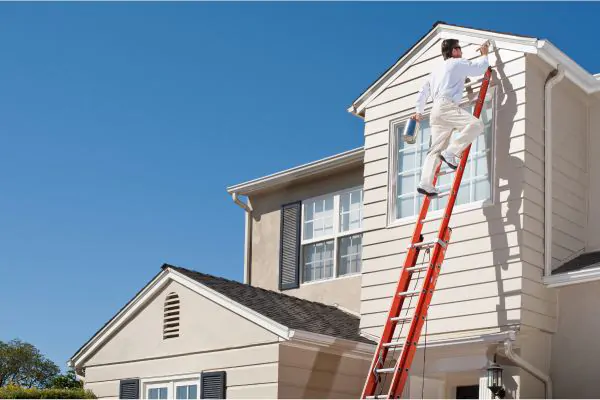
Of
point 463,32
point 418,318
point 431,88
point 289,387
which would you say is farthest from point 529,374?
→ point 463,32

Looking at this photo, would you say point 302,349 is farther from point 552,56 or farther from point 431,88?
point 552,56

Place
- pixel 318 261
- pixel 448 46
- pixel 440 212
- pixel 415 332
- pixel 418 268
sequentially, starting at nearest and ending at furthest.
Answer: pixel 415 332 → pixel 418 268 → pixel 448 46 → pixel 440 212 → pixel 318 261

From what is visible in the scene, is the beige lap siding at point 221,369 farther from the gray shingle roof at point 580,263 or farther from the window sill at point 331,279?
the gray shingle roof at point 580,263

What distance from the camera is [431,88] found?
36.8ft

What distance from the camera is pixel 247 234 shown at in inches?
647

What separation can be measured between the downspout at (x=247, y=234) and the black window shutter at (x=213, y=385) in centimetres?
442

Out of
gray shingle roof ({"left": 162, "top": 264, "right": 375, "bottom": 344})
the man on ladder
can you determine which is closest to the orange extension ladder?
the man on ladder

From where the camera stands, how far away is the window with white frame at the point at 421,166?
11.4 metres

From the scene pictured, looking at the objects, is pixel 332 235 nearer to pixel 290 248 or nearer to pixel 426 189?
pixel 290 248

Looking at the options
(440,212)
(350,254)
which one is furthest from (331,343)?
(350,254)

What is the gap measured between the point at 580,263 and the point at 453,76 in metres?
2.71

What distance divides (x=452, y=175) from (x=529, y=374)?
102 inches

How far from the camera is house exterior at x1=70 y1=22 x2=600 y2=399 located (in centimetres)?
1090

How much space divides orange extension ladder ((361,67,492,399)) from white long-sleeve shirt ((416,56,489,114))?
279 millimetres
